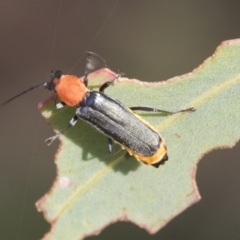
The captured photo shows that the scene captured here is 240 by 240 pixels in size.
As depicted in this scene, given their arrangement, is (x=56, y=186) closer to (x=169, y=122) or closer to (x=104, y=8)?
(x=169, y=122)

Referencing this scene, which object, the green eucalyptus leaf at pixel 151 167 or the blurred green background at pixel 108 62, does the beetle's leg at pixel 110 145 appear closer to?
the green eucalyptus leaf at pixel 151 167

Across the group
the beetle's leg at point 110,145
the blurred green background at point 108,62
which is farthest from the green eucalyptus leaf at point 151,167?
the blurred green background at point 108,62

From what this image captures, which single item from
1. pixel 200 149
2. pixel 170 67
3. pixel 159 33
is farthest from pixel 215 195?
pixel 200 149

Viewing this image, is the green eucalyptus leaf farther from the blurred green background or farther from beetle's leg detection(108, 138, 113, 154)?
the blurred green background

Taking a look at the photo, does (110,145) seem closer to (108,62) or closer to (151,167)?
(151,167)

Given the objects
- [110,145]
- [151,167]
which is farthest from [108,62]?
[151,167]
